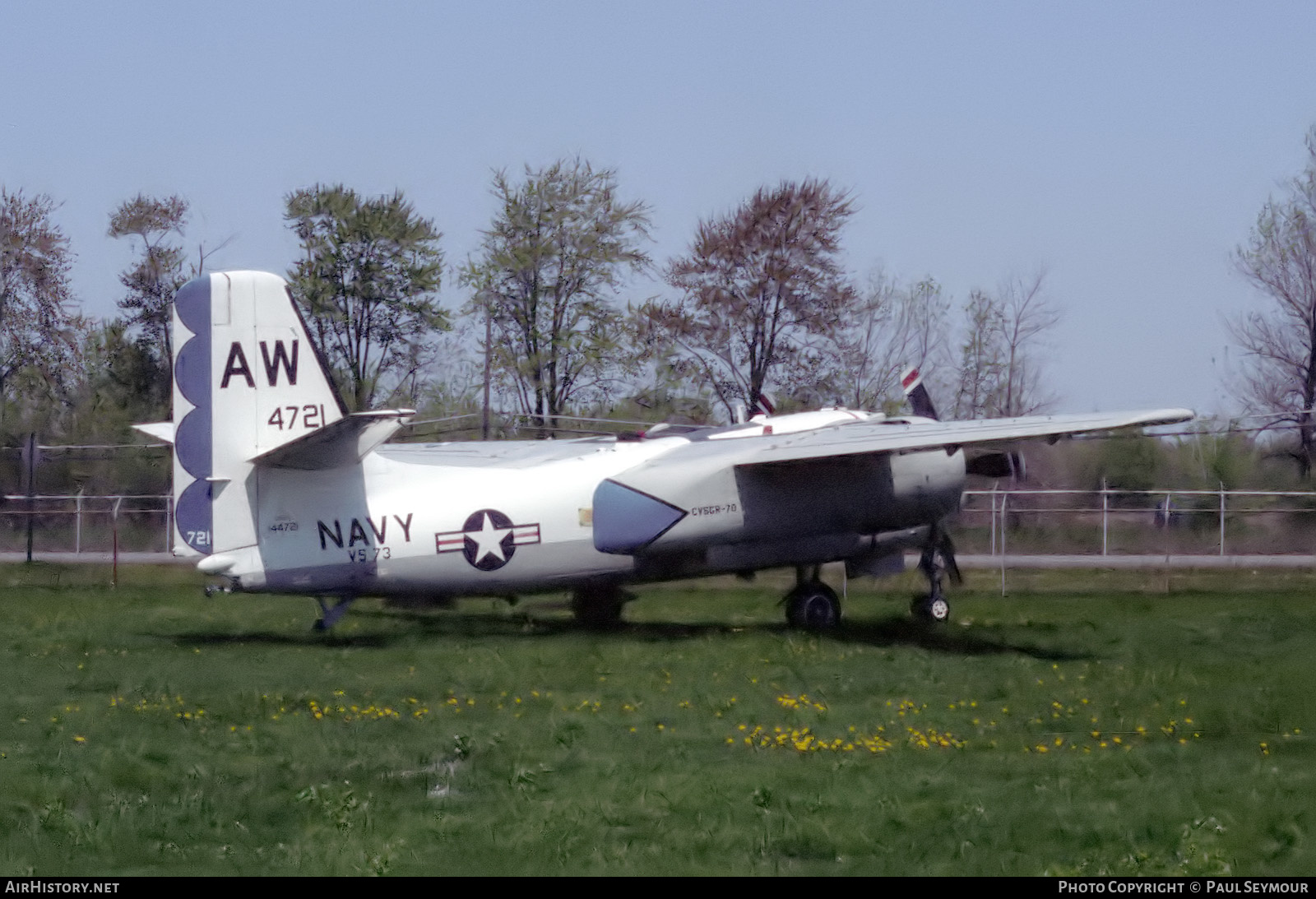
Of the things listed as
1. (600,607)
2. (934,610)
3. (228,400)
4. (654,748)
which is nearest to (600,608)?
(600,607)

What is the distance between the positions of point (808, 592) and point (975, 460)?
3546 mm

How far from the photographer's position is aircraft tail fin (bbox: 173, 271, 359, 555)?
19.0 metres

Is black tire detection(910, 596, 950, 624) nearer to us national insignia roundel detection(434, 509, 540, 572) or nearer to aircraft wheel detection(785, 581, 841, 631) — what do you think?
aircraft wheel detection(785, 581, 841, 631)

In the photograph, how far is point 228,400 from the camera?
1911cm

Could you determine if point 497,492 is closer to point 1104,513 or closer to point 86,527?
point 1104,513

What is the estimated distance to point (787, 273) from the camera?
1642 inches

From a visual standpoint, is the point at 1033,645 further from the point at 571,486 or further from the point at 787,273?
the point at 787,273

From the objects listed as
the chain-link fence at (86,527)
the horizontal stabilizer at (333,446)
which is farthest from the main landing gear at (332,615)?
the chain-link fence at (86,527)

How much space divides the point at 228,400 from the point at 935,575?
423 inches

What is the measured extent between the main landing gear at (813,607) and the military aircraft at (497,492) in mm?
30

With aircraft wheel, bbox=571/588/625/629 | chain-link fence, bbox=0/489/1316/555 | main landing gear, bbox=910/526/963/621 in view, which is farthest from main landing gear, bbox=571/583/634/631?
chain-link fence, bbox=0/489/1316/555

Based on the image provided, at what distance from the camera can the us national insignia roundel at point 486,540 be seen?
19.7 meters

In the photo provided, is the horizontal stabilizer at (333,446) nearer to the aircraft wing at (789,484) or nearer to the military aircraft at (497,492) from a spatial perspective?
the military aircraft at (497,492)

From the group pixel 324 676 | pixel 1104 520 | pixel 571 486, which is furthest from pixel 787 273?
pixel 324 676
